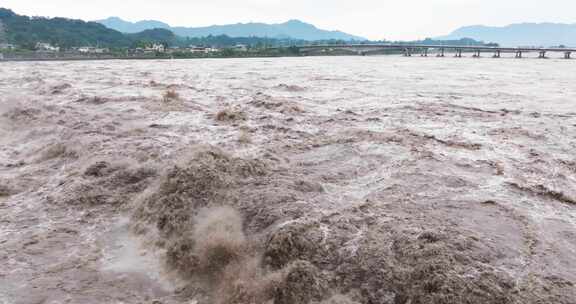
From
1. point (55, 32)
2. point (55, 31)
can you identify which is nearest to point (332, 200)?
point (55, 32)

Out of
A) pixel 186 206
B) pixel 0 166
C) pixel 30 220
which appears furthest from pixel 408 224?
pixel 0 166

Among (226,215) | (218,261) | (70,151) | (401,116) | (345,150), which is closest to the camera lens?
(218,261)

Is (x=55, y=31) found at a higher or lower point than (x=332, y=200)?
higher

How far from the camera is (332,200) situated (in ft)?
20.5

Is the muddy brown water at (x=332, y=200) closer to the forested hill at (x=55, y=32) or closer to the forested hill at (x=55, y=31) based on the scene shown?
the forested hill at (x=55, y=32)

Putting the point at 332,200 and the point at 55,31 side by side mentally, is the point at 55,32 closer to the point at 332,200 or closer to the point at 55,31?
the point at 55,31

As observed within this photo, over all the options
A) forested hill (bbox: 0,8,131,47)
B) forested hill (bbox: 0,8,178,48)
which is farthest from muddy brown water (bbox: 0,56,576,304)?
forested hill (bbox: 0,8,131,47)

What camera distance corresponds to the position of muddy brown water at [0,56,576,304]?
4.43m

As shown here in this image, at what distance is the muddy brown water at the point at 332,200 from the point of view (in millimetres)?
4430

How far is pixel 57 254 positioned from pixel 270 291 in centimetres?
295

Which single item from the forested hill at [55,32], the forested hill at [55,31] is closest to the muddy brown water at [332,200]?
the forested hill at [55,32]

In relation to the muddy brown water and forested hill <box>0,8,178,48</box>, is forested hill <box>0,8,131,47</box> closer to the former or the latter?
forested hill <box>0,8,178,48</box>

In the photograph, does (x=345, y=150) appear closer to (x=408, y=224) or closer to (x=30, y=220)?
(x=408, y=224)

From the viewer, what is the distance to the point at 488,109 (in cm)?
1348
